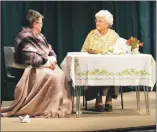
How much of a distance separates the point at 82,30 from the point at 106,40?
216 cm

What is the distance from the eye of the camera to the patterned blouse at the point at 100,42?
4.37 m

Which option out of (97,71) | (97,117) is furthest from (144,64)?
(97,117)

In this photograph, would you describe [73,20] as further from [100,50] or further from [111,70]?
[111,70]

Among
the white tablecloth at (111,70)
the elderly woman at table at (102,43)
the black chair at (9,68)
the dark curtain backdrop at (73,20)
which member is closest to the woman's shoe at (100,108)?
the elderly woman at table at (102,43)

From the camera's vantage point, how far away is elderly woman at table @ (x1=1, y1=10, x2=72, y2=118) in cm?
406

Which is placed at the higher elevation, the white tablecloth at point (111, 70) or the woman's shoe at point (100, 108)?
the white tablecloth at point (111, 70)

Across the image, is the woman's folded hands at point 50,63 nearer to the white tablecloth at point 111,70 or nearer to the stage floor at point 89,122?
the white tablecloth at point 111,70

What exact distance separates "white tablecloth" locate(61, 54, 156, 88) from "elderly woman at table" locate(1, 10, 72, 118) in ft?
0.88

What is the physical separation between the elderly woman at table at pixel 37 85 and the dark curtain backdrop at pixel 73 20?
5.05 ft

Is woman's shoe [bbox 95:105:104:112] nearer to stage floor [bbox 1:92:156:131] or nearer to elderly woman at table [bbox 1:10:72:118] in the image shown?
stage floor [bbox 1:92:156:131]

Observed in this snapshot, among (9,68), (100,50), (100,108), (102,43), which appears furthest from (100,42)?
(9,68)

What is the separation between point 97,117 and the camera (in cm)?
402

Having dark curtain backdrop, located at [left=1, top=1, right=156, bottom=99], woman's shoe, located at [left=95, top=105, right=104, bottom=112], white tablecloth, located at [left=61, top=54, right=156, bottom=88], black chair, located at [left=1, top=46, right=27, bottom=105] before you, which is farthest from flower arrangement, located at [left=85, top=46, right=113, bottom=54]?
dark curtain backdrop, located at [left=1, top=1, right=156, bottom=99]

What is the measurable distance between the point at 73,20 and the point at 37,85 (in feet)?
8.59
